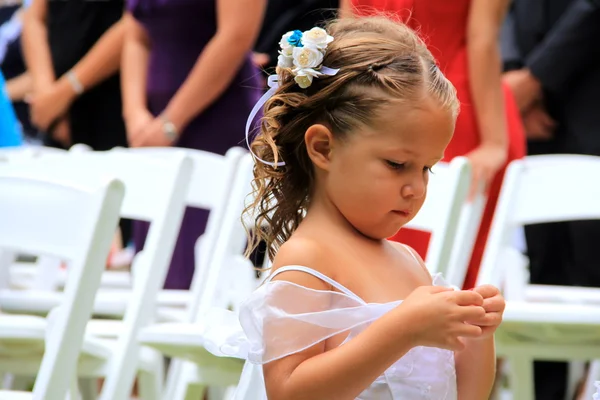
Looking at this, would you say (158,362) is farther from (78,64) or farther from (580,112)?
(78,64)

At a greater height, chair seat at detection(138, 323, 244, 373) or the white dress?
chair seat at detection(138, 323, 244, 373)

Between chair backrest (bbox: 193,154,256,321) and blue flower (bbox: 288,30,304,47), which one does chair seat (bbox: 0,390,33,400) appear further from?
blue flower (bbox: 288,30,304,47)

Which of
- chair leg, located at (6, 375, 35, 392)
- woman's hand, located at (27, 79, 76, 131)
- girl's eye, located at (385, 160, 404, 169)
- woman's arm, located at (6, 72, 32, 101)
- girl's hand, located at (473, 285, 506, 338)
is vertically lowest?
→ girl's hand, located at (473, 285, 506, 338)

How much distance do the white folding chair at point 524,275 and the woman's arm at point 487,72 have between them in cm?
15

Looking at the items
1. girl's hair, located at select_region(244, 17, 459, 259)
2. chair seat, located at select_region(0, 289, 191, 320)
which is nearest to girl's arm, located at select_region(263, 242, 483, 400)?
girl's hair, located at select_region(244, 17, 459, 259)

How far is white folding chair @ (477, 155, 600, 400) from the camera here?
2.48 metres

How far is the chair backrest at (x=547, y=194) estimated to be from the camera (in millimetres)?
3033

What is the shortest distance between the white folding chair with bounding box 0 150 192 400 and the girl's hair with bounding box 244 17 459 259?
91 cm

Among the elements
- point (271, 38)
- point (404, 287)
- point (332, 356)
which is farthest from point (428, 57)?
point (271, 38)

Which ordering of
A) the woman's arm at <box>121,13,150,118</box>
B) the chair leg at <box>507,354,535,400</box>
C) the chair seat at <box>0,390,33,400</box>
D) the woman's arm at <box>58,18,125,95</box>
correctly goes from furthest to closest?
the woman's arm at <box>58,18,125,95</box>, the woman's arm at <box>121,13,150,118</box>, the chair leg at <box>507,354,535,400</box>, the chair seat at <box>0,390,33,400</box>

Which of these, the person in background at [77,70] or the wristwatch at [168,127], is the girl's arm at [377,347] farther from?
the person in background at [77,70]

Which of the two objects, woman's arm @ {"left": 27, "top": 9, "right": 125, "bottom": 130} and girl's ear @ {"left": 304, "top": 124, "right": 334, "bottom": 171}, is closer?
girl's ear @ {"left": 304, "top": 124, "right": 334, "bottom": 171}

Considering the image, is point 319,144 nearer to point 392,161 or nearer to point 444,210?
point 392,161

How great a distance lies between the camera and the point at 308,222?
174cm
